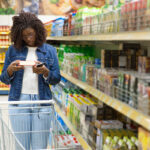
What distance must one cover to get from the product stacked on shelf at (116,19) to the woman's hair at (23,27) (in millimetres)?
429

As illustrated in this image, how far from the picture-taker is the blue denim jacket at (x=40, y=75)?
2693mm

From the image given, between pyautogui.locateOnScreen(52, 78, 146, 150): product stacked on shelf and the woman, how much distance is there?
1.15 feet

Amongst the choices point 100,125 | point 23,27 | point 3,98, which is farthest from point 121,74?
point 3,98

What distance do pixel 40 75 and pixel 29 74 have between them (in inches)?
4.3

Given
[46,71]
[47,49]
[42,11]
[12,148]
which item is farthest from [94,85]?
[42,11]

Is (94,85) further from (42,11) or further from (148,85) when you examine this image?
(42,11)

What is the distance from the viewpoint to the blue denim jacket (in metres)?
2.69

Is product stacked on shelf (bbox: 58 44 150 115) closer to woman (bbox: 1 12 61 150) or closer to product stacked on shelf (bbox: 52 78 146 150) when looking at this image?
product stacked on shelf (bbox: 52 78 146 150)

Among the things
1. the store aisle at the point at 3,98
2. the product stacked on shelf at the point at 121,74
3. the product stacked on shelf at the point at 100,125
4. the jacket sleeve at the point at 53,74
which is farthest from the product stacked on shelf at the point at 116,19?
the store aisle at the point at 3,98

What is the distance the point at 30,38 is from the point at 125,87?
1.25 metres

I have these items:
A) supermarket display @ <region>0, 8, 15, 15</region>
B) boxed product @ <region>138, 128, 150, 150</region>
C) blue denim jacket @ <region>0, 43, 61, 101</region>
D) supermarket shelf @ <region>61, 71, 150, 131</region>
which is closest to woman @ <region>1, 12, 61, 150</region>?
blue denim jacket @ <region>0, 43, 61, 101</region>

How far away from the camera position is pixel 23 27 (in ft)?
8.73

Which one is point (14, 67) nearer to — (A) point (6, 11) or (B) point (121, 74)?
(B) point (121, 74)

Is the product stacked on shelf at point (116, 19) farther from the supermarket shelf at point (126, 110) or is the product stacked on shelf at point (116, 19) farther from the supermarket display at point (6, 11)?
the supermarket display at point (6, 11)
